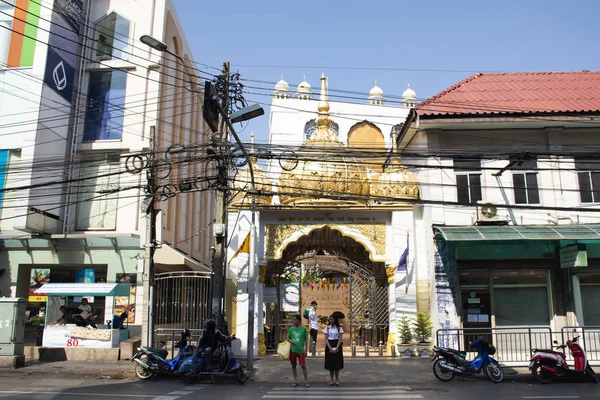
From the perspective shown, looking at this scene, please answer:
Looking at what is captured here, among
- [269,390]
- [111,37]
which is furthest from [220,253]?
[111,37]

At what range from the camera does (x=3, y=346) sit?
13500mm

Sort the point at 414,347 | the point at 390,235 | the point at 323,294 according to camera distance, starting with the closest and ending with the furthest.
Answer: the point at 414,347, the point at 390,235, the point at 323,294

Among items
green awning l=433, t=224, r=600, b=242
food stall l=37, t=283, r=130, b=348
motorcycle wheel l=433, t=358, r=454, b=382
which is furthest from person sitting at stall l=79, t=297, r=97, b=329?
green awning l=433, t=224, r=600, b=242

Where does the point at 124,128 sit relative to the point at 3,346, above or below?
above

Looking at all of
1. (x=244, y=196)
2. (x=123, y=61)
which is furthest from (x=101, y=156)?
(x=244, y=196)

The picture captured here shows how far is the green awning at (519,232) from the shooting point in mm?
14531

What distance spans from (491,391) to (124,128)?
15.6 metres

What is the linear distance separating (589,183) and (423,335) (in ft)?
22.7

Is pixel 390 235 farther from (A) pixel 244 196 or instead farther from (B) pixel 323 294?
(A) pixel 244 196

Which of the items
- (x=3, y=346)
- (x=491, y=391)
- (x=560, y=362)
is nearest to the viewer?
(x=491, y=391)

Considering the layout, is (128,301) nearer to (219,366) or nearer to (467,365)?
(219,366)

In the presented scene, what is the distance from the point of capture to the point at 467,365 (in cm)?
1155

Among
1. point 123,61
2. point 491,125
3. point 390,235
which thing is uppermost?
point 123,61

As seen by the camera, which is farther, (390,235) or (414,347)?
(390,235)
